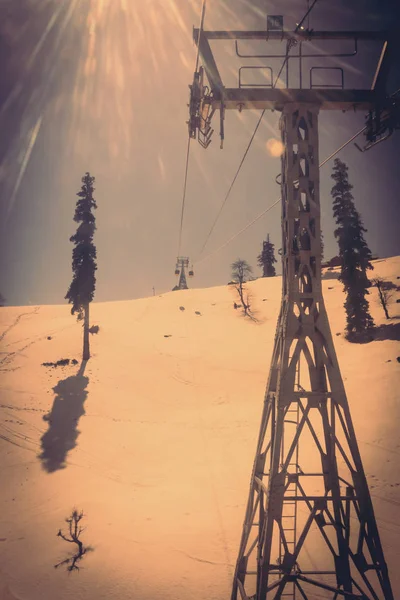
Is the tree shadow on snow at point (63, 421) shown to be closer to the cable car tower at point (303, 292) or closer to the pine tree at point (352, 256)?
the cable car tower at point (303, 292)

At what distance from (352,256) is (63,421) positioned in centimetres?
2911

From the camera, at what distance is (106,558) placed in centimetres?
1208

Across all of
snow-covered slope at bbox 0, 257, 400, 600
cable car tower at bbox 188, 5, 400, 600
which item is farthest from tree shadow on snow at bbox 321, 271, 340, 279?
cable car tower at bbox 188, 5, 400, 600

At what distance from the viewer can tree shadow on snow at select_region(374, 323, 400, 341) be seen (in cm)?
3325

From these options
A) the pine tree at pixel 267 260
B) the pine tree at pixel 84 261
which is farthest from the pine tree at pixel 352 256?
the pine tree at pixel 267 260

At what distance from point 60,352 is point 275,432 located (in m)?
31.2

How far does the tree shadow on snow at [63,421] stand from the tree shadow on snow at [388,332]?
27.0 m

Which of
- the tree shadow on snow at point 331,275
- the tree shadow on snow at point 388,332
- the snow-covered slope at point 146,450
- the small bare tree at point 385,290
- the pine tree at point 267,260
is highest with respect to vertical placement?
the pine tree at point 267,260

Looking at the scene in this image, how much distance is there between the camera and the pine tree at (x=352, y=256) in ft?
113

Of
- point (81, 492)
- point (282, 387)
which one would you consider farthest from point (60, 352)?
point (282, 387)

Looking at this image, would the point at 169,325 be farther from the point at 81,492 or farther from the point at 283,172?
the point at 283,172

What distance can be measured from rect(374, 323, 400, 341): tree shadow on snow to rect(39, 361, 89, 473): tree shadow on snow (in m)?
27.0

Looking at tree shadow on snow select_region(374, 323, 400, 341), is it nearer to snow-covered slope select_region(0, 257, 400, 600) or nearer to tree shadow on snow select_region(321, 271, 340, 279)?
snow-covered slope select_region(0, 257, 400, 600)

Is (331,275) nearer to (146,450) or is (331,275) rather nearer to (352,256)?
(352,256)
